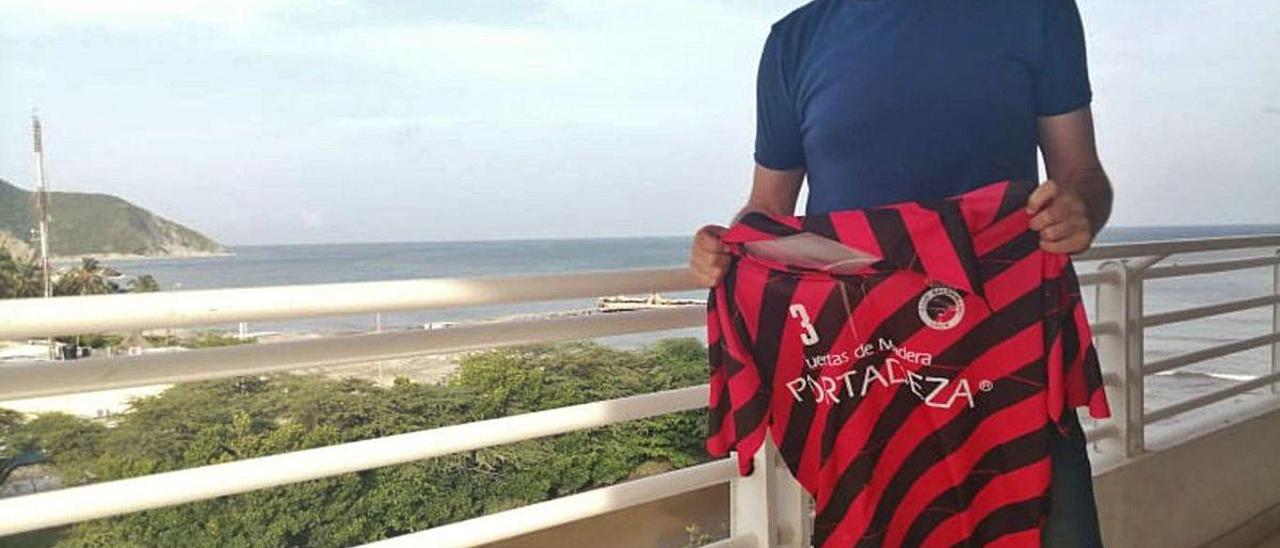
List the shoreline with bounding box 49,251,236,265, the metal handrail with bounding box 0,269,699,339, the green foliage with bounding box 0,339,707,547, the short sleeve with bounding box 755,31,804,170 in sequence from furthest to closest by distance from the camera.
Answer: the shoreline with bounding box 49,251,236,265
the green foliage with bounding box 0,339,707,547
the short sleeve with bounding box 755,31,804,170
the metal handrail with bounding box 0,269,699,339

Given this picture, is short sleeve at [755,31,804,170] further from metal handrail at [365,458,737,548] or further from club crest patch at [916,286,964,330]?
metal handrail at [365,458,737,548]

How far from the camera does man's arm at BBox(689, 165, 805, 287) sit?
128 cm

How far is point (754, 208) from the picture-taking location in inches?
52.5

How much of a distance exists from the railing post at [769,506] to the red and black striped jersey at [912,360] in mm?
308

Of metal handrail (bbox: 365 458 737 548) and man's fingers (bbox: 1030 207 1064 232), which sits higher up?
man's fingers (bbox: 1030 207 1064 232)

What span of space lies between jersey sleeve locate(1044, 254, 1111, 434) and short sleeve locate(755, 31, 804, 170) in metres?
0.36

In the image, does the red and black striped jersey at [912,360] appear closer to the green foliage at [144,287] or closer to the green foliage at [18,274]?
the green foliage at [144,287]

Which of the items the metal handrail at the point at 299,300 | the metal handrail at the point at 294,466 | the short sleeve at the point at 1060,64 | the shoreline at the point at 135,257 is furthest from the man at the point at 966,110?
the shoreline at the point at 135,257

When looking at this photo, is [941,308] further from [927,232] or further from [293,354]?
[293,354]

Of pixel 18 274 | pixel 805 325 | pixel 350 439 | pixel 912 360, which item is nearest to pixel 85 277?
pixel 18 274

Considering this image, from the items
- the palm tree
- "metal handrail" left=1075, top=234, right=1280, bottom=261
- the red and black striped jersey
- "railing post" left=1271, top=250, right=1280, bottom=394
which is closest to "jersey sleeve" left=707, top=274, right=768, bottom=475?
the red and black striped jersey

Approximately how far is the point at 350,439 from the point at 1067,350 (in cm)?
355

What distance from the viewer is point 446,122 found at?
2667 cm

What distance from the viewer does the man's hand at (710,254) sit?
50.4 inches
